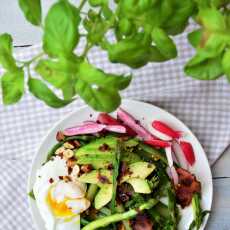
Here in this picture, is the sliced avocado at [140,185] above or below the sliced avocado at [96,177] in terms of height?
below

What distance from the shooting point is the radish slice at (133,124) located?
104cm

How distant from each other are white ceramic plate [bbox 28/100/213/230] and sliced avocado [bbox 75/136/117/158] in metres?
0.05

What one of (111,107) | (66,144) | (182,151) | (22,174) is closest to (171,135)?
(182,151)

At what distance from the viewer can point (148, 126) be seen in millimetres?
1052

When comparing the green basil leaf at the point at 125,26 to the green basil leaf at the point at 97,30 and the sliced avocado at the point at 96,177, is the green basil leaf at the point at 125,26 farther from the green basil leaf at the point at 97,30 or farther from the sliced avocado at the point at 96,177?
the sliced avocado at the point at 96,177

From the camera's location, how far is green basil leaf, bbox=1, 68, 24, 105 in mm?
627

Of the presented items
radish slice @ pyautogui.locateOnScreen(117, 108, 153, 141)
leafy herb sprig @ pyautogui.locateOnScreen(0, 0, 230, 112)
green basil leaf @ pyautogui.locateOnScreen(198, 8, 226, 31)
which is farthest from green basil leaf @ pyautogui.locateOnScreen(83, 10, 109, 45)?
radish slice @ pyautogui.locateOnScreen(117, 108, 153, 141)

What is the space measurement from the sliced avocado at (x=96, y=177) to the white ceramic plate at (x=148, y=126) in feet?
0.30

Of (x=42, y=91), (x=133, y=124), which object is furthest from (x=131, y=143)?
(x=42, y=91)

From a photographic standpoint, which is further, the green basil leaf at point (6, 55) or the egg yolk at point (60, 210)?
the egg yolk at point (60, 210)

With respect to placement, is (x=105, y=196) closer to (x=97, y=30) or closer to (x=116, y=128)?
(x=116, y=128)

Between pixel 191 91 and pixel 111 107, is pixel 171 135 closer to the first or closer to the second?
pixel 191 91

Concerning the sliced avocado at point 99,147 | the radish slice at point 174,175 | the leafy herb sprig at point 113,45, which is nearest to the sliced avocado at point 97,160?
the sliced avocado at point 99,147

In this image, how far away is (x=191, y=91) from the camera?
1072 mm
